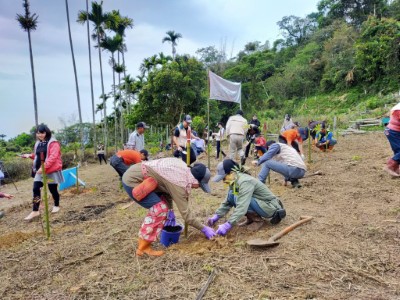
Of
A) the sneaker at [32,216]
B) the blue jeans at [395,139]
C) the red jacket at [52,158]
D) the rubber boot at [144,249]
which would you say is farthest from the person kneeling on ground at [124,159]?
the blue jeans at [395,139]

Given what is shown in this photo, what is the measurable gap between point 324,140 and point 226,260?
27.9 feet

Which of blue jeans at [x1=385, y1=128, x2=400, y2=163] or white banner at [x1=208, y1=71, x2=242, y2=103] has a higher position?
white banner at [x1=208, y1=71, x2=242, y2=103]

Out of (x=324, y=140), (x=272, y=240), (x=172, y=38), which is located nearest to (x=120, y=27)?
(x=172, y=38)

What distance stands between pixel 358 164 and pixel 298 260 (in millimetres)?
5629

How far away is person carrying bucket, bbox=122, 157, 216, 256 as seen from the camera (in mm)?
3066

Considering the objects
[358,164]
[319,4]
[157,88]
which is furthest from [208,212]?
[319,4]

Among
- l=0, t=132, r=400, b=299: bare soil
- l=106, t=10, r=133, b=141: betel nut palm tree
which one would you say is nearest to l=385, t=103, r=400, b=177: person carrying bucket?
l=0, t=132, r=400, b=299: bare soil

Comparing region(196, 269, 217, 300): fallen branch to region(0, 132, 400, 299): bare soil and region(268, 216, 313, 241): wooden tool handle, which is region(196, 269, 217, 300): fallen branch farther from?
region(268, 216, 313, 241): wooden tool handle

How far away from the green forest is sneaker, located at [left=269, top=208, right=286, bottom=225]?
16.6m

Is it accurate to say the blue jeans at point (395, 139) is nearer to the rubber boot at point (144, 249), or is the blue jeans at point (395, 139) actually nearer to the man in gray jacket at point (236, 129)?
the man in gray jacket at point (236, 129)

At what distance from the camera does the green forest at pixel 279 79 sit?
21.3 metres

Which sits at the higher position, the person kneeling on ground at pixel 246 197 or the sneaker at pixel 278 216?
the person kneeling on ground at pixel 246 197

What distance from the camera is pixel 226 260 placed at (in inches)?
111

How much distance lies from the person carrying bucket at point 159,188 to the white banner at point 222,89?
20.9ft
